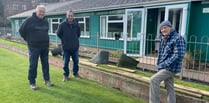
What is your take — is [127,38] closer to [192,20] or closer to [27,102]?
[192,20]

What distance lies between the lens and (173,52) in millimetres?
3424

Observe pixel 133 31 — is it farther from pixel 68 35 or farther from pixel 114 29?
pixel 68 35

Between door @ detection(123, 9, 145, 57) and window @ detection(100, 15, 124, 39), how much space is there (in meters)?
1.07

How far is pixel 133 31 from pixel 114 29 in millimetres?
1999

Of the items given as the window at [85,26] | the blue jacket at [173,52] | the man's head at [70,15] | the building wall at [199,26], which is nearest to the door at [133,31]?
the building wall at [199,26]

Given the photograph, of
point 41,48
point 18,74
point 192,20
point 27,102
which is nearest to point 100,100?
point 27,102

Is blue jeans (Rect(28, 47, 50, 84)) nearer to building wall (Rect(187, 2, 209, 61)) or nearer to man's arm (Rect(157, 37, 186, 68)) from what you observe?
man's arm (Rect(157, 37, 186, 68))

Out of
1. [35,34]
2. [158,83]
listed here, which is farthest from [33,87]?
[158,83]

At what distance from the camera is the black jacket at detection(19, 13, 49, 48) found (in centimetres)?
505

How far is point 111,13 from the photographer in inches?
454

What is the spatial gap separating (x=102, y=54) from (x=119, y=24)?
4395mm

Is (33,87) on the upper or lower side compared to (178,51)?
lower

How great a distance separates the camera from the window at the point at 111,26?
11.2 meters

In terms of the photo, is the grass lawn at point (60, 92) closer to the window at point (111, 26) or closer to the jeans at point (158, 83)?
the jeans at point (158, 83)
